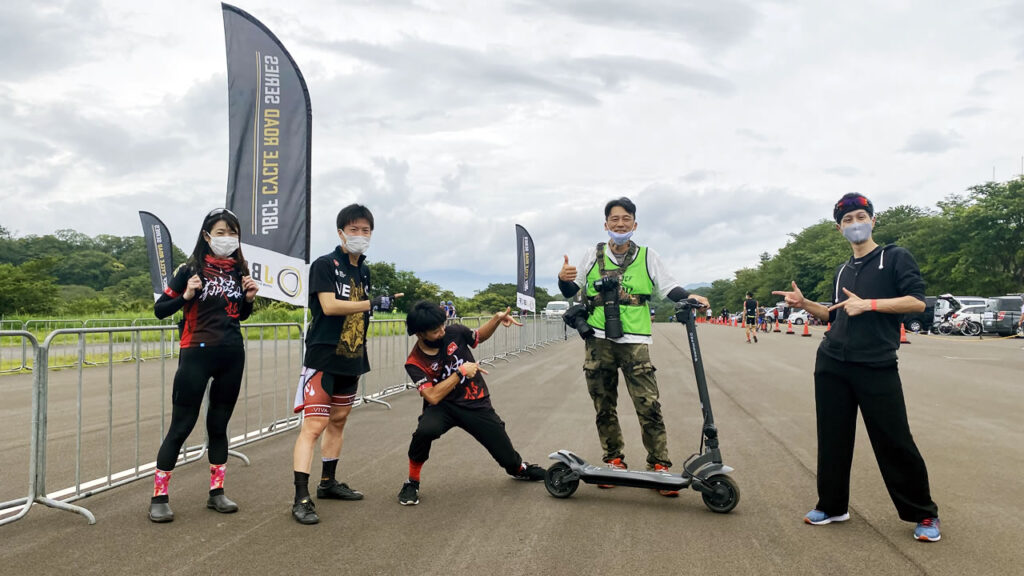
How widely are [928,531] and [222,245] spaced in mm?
4507

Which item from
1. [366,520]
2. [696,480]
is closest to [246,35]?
[366,520]

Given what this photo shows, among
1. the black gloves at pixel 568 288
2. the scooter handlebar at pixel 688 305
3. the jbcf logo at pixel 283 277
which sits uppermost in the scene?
the jbcf logo at pixel 283 277

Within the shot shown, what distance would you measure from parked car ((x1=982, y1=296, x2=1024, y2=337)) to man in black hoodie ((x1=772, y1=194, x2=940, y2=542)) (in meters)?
30.8

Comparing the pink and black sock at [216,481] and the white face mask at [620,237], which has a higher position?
the white face mask at [620,237]

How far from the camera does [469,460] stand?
5824 millimetres

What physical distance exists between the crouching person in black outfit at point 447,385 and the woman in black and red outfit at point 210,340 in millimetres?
1152

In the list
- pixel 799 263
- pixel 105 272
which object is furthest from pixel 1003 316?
pixel 105 272

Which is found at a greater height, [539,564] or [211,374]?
[211,374]

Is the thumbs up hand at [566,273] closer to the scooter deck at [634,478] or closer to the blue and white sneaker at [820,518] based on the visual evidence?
the scooter deck at [634,478]

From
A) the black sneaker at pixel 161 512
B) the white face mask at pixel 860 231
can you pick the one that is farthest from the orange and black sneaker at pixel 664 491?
the black sneaker at pixel 161 512

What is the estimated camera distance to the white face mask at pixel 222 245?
432cm

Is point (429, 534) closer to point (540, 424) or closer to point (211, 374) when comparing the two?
point (211, 374)

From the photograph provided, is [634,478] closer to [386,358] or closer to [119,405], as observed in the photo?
[386,358]

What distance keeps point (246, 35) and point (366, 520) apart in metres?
6.05
